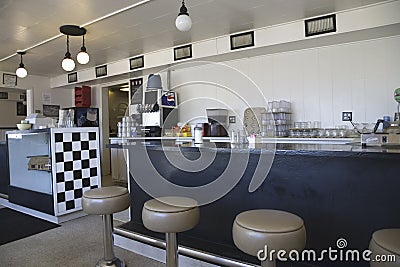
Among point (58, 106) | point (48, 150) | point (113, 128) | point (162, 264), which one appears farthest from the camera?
point (113, 128)

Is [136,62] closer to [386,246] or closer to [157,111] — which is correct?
[157,111]

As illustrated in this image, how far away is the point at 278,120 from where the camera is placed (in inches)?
172

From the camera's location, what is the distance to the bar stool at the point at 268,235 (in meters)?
1.36

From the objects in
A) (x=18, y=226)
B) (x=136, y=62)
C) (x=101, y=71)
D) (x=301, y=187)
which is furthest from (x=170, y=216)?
(x=101, y=71)

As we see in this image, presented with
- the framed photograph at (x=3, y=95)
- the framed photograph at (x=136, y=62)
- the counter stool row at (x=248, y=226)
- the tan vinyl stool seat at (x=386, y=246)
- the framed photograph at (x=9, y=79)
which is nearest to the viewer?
the tan vinyl stool seat at (x=386, y=246)

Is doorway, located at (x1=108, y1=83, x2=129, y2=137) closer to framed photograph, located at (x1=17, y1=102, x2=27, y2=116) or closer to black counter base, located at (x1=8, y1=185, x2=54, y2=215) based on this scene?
framed photograph, located at (x1=17, y1=102, x2=27, y2=116)

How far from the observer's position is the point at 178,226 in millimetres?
1788

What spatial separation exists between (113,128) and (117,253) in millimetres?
6257

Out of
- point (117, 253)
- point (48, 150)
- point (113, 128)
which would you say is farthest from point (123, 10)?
point (113, 128)

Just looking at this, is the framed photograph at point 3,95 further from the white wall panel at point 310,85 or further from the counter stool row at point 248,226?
the white wall panel at point 310,85

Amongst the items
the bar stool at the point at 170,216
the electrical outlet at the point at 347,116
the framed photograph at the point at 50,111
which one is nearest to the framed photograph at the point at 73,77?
the framed photograph at the point at 50,111

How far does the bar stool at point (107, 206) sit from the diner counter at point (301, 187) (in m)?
0.42

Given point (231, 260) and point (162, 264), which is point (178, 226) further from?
point (162, 264)

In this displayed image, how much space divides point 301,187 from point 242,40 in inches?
112
